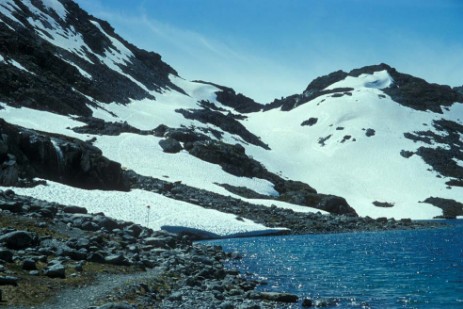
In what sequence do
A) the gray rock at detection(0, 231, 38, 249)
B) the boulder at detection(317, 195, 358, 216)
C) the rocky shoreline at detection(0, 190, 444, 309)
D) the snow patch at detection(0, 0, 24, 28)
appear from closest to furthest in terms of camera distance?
the rocky shoreline at detection(0, 190, 444, 309) < the gray rock at detection(0, 231, 38, 249) < the boulder at detection(317, 195, 358, 216) < the snow patch at detection(0, 0, 24, 28)

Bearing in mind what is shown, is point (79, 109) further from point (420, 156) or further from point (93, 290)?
point (420, 156)

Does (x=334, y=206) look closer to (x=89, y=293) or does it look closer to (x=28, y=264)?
(x=89, y=293)

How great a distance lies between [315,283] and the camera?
25250 mm

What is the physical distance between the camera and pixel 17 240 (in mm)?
19062

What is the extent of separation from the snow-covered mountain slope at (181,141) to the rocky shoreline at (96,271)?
11000 mm

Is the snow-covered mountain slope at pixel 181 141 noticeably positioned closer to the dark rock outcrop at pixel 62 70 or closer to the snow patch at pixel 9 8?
the dark rock outcrop at pixel 62 70

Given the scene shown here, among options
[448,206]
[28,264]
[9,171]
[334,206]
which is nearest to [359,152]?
[448,206]

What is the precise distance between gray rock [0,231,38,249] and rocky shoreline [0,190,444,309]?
0.12ft

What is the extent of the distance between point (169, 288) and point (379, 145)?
135m

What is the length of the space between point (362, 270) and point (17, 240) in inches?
786

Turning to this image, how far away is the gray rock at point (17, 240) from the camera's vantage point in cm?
1881

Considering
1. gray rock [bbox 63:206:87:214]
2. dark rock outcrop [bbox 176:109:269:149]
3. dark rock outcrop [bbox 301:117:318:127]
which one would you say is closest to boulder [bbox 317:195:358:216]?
gray rock [bbox 63:206:87:214]

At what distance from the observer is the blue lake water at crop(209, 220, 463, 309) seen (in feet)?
70.1

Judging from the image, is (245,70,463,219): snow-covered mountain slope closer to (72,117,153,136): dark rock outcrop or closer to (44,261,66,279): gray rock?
(72,117,153,136): dark rock outcrop
